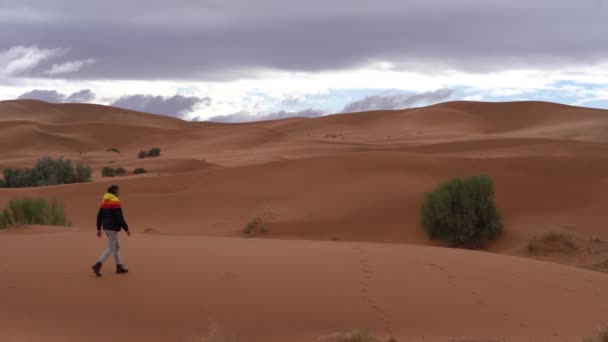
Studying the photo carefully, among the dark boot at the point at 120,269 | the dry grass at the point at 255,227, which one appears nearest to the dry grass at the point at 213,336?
the dark boot at the point at 120,269

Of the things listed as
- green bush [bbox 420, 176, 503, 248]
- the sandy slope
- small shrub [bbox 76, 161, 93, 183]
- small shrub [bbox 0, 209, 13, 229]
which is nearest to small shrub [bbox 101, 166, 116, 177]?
small shrub [bbox 76, 161, 93, 183]

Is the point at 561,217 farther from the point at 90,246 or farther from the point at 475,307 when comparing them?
the point at 90,246

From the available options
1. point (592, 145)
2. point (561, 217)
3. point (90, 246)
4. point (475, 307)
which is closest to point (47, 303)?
point (90, 246)

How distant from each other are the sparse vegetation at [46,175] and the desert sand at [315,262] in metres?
7.37

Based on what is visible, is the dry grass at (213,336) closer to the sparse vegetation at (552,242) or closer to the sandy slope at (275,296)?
Result: the sandy slope at (275,296)

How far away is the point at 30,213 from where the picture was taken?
20.0 metres

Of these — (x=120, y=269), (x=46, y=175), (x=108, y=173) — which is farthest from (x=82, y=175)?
(x=120, y=269)

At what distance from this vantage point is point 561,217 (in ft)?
77.0

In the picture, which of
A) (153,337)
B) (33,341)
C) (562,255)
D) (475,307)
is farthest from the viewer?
(562,255)

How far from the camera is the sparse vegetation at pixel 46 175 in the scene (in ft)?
117

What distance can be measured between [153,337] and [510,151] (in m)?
39.9

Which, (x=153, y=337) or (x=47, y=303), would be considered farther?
(x=47, y=303)

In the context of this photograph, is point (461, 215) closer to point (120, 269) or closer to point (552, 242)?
point (552, 242)

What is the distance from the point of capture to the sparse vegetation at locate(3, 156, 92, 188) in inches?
1407
